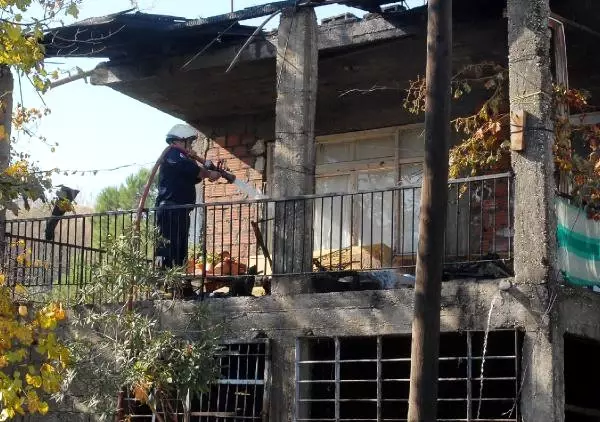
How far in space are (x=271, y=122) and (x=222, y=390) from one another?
4.73 m

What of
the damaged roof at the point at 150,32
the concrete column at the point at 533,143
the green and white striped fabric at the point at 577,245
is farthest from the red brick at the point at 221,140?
the green and white striped fabric at the point at 577,245

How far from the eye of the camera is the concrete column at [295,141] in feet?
40.2

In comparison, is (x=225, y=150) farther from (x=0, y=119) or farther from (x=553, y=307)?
(x=553, y=307)

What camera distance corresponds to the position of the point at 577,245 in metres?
11.0

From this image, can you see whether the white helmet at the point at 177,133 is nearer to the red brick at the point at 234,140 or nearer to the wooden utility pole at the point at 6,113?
the wooden utility pole at the point at 6,113

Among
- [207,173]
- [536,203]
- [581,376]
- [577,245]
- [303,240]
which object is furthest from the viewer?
[207,173]

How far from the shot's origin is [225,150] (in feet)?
54.4

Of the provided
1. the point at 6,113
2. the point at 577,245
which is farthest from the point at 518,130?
the point at 6,113

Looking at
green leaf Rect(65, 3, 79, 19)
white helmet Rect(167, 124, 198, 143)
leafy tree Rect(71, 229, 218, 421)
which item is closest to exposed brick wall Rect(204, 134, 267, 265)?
white helmet Rect(167, 124, 198, 143)

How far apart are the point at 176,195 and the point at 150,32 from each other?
1945 millimetres

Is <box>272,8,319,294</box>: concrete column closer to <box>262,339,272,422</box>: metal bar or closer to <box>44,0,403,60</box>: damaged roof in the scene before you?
<box>44,0,403,60</box>: damaged roof

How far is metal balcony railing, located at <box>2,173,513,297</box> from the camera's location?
12203 millimetres

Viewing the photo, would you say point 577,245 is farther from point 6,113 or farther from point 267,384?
point 6,113

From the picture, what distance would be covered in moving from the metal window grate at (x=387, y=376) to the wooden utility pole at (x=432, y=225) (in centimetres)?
210
